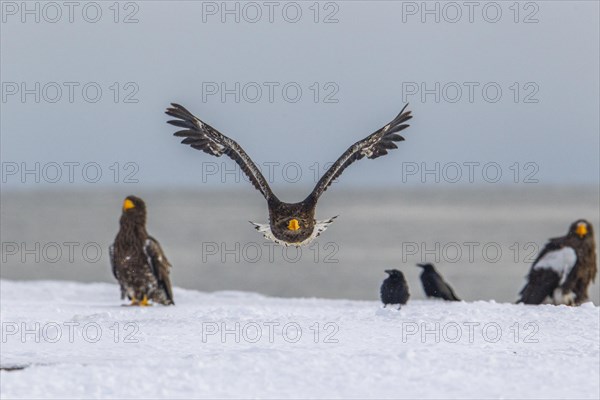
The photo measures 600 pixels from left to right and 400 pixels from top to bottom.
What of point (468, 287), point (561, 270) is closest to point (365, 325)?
point (561, 270)

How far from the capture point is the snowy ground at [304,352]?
667 centimetres

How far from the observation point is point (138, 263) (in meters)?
13.3

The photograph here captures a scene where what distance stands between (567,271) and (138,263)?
5.45 meters

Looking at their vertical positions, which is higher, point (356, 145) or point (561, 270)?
point (356, 145)

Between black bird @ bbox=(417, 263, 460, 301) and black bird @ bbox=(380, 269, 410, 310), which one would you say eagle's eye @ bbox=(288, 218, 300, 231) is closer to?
black bird @ bbox=(380, 269, 410, 310)

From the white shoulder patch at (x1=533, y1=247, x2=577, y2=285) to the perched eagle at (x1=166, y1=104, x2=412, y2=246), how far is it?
4.16 metres

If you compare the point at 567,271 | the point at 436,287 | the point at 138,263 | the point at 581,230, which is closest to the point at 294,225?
the point at 138,263

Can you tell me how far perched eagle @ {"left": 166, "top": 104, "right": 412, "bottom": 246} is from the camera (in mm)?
10773

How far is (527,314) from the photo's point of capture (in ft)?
33.8

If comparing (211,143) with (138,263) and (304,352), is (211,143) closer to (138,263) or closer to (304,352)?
(138,263)

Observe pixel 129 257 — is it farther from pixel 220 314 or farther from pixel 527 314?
pixel 527 314

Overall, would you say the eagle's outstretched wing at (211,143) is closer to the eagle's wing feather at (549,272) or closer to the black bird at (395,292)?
the black bird at (395,292)

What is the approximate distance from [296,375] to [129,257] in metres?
6.72

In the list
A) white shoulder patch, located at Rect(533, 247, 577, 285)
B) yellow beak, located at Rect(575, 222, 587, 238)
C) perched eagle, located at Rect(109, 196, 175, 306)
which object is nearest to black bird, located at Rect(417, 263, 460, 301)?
white shoulder patch, located at Rect(533, 247, 577, 285)
